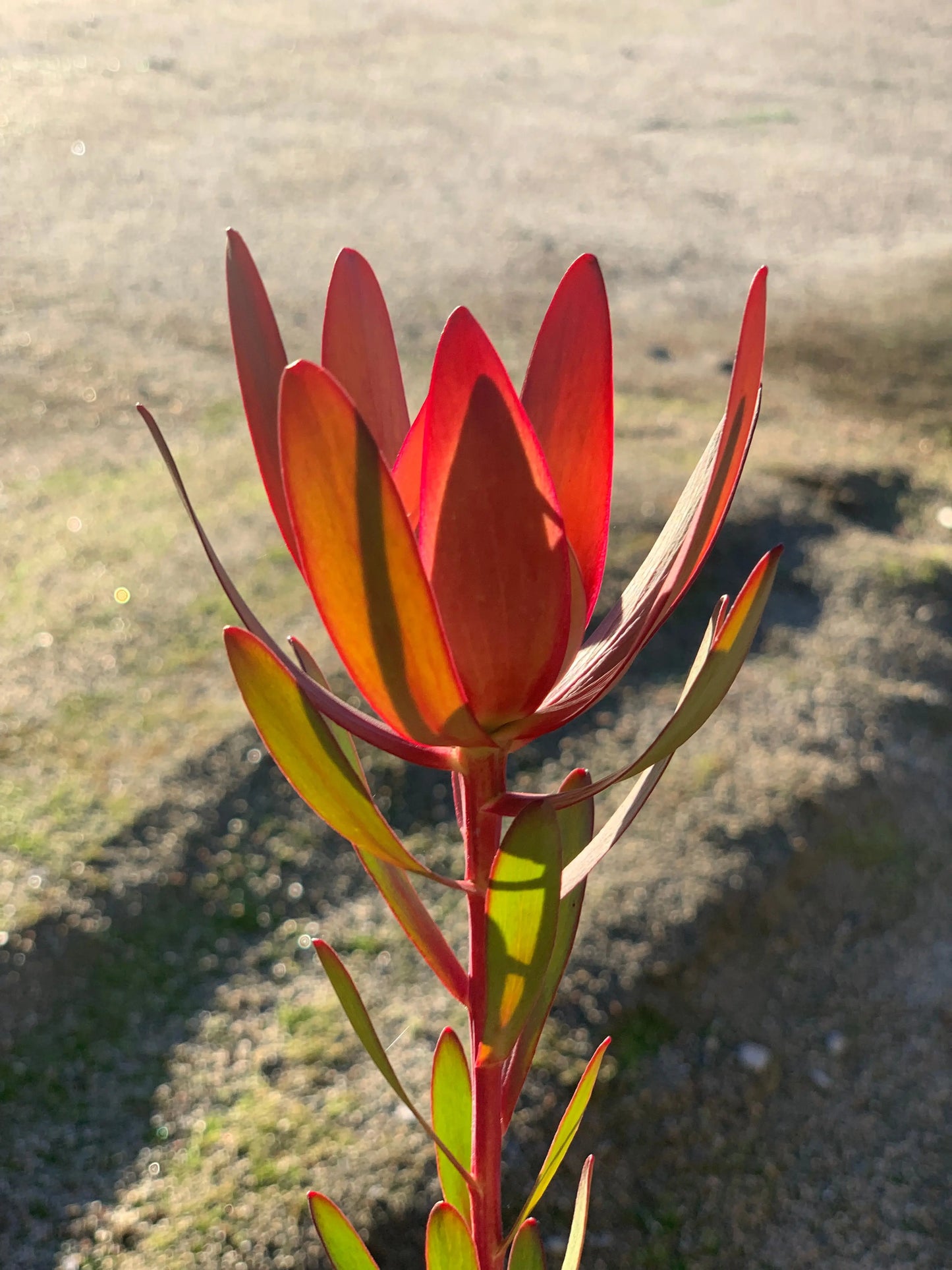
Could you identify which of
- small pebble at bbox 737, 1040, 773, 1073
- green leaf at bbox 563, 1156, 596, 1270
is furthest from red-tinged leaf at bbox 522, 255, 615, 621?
small pebble at bbox 737, 1040, 773, 1073

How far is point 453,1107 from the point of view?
786 mm

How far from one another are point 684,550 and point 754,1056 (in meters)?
1.16

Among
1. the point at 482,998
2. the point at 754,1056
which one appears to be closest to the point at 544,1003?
the point at 482,998

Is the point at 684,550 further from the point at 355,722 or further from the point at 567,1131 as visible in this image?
the point at 567,1131

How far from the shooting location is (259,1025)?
1.53 m

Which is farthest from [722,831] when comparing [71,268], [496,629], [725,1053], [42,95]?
[42,95]

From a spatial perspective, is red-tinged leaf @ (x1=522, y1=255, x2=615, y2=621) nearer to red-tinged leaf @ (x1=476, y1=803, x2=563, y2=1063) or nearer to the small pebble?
red-tinged leaf @ (x1=476, y1=803, x2=563, y2=1063)

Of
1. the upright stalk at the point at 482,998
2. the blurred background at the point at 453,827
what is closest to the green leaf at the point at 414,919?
the upright stalk at the point at 482,998

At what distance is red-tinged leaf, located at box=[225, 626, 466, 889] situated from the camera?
21.6 inches

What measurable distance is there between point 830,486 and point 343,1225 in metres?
2.06

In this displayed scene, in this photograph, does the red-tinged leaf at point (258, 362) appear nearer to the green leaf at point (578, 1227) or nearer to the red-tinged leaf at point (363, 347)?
the red-tinged leaf at point (363, 347)

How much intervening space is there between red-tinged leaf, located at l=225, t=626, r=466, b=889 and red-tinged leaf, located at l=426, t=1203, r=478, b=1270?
0.80 ft

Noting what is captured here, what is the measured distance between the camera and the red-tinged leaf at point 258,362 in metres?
0.59

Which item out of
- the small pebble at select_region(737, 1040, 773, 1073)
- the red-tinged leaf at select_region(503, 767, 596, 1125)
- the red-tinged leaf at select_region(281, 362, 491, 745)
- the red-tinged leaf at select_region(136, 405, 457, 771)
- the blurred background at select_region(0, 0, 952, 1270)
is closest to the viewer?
the red-tinged leaf at select_region(281, 362, 491, 745)
